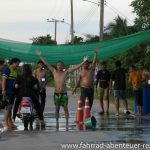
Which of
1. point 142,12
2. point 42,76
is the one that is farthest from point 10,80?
point 142,12

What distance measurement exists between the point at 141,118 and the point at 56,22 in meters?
72.8

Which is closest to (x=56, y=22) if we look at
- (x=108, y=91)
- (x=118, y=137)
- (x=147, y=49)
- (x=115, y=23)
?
(x=115, y=23)

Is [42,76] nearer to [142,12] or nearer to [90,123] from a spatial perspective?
[90,123]

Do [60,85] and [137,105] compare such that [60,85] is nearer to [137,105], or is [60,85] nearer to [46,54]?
[46,54]

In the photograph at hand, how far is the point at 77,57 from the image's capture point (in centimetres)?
2056

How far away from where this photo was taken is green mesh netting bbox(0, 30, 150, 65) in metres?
20.2

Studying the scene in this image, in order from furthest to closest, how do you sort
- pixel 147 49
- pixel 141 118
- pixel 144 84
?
1. pixel 147 49
2. pixel 144 84
3. pixel 141 118

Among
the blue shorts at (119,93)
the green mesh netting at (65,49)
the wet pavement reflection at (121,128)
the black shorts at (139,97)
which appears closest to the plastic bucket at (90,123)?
the wet pavement reflection at (121,128)

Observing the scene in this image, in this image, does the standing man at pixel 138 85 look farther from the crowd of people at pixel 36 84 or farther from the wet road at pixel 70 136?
the wet road at pixel 70 136

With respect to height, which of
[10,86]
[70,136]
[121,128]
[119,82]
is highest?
[119,82]

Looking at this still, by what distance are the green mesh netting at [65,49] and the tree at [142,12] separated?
1333cm

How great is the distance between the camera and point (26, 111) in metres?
16.3

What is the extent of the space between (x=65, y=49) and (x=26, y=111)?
4.51 metres

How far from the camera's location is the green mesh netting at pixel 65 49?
20203mm
